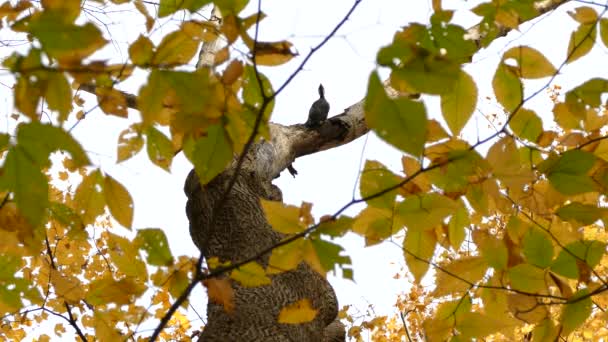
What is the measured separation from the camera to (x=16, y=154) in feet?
2.68

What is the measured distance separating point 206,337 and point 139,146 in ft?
2.43

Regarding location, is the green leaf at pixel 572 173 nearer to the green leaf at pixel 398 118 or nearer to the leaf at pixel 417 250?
the leaf at pixel 417 250

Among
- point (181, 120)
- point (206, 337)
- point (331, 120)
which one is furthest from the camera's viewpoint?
point (331, 120)

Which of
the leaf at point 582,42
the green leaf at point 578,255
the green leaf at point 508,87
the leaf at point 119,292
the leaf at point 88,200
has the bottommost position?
the green leaf at point 578,255

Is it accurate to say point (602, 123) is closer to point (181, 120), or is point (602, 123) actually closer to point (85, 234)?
point (181, 120)

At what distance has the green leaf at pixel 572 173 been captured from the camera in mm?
1154

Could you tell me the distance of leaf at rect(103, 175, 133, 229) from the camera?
1.12m

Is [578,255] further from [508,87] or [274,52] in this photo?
[274,52]

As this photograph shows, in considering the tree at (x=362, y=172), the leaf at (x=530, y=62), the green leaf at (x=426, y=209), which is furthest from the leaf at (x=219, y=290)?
the leaf at (x=530, y=62)

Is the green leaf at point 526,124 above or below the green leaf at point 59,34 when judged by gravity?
above

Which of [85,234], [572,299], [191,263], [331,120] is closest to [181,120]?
[191,263]

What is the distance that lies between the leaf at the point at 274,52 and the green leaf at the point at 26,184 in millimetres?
469

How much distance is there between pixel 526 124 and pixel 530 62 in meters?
0.15

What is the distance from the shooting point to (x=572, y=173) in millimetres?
1165
